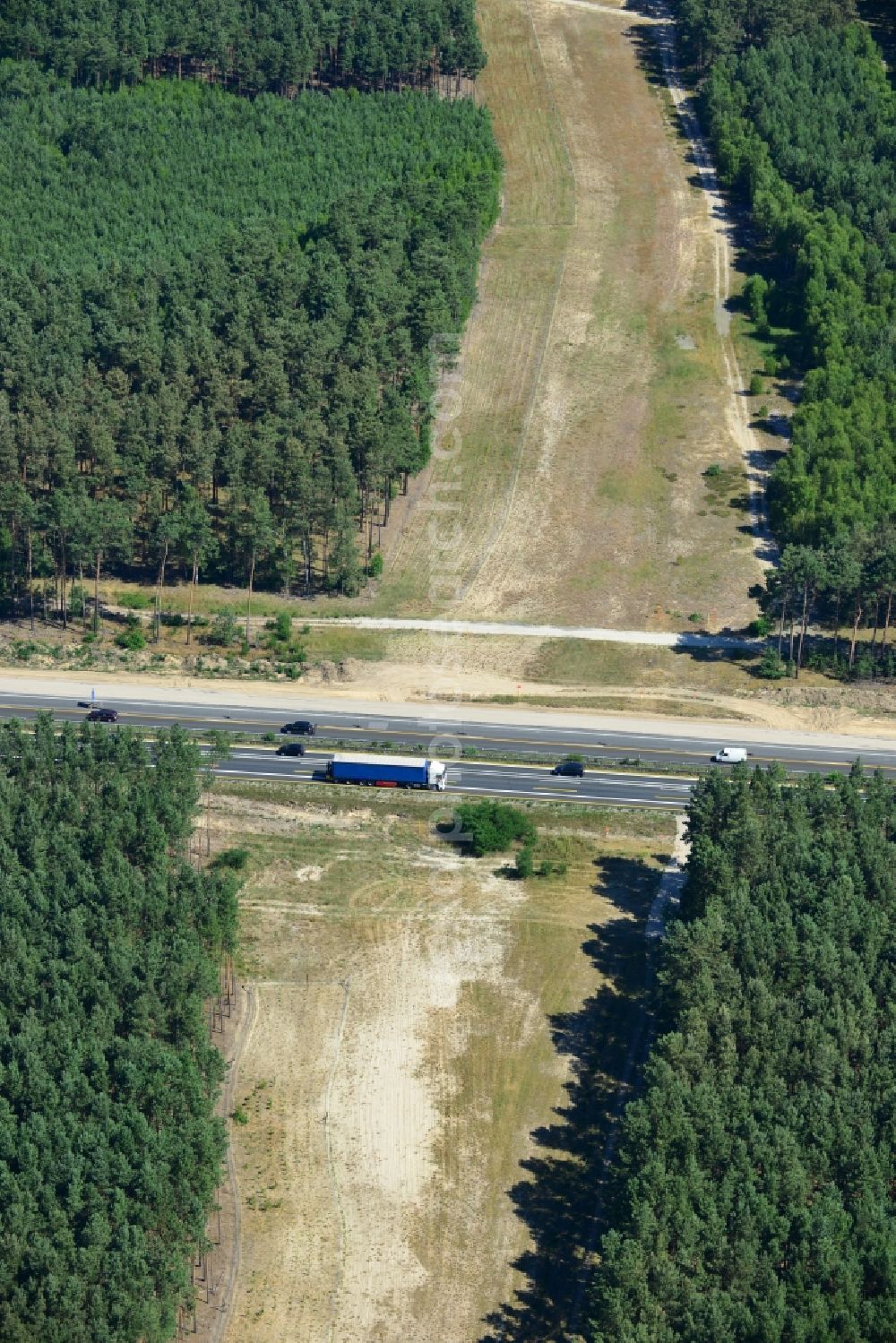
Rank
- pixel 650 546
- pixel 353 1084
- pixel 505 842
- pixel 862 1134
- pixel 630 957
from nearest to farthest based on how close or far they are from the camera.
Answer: pixel 862 1134
pixel 353 1084
pixel 630 957
pixel 505 842
pixel 650 546

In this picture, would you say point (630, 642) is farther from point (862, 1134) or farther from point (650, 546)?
point (862, 1134)

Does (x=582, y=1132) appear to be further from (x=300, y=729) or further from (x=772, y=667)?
(x=772, y=667)

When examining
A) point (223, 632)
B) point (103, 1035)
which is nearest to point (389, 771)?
point (223, 632)

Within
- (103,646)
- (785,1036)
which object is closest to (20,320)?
(103,646)

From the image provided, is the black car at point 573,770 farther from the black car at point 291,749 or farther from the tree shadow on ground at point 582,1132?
the black car at point 291,749

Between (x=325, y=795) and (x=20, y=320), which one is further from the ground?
(x=20, y=320)

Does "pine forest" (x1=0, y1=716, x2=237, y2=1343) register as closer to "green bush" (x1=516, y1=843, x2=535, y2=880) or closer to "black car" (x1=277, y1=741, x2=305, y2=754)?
"black car" (x1=277, y1=741, x2=305, y2=754)

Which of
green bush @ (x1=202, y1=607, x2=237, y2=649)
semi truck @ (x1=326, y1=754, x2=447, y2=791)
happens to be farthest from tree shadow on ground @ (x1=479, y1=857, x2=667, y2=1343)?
green bush @ (x1=202, y1=607, x2=237, y2=649)
